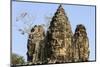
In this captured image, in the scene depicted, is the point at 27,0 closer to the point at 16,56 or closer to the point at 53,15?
the point at 53,15

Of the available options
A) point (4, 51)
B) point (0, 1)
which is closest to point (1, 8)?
point (0, 1)

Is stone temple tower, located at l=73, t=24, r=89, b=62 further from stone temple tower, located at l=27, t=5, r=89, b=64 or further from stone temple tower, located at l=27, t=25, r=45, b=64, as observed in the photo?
stone temple tower, located at l=27, t=25, r=45, b=64

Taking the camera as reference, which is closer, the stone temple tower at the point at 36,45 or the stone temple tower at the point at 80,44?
the stone temple tower at the point at 36,45

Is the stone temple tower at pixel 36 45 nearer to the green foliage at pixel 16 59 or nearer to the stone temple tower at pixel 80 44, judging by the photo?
the green foliage at pixel 16 59

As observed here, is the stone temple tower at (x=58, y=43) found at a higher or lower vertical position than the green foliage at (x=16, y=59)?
higher

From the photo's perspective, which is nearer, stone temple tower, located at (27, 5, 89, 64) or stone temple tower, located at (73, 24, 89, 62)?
stone temple tower, located at (27, 5, 89, 64)

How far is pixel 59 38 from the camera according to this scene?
9.52 feet

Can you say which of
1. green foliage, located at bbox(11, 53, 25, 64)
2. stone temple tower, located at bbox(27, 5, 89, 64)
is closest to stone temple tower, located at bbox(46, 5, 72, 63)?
stone temple tower, located at bbox(27, 5, 89, 64)

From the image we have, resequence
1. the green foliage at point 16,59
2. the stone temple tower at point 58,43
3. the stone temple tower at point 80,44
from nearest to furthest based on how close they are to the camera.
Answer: the green foliage at point 16,59
the stone temple tower at point 58,43
the stone temple tower at point 80,44

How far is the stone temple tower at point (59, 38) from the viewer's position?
2.86m

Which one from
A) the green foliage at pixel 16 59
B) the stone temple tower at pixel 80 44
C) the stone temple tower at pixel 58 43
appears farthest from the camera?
the stone temple tower at pixel 80 44

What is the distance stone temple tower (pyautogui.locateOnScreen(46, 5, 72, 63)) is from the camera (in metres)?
2.86

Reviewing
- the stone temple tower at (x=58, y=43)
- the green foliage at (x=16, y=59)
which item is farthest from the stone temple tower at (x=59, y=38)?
the green foliage at (x=16, y=59)

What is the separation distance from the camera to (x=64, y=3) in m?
2.93
